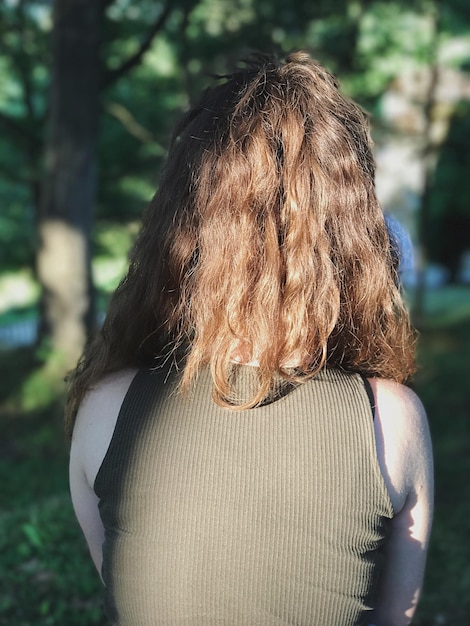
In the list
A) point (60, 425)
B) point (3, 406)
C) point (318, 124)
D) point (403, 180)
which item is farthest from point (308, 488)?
point (403, 180)

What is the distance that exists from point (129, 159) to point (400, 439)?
42.4ft

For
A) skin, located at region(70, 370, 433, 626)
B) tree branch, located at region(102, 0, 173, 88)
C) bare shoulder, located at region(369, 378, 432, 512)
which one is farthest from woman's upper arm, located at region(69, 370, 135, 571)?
tree branch, located at region(102, 0, 173, 88)

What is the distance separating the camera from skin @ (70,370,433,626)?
1271 mm

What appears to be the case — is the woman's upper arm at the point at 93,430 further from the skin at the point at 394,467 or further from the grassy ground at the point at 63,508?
the grassy ground at the point at 63,508

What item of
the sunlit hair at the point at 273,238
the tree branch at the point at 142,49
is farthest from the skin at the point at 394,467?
the tree branch at the point at 142,49

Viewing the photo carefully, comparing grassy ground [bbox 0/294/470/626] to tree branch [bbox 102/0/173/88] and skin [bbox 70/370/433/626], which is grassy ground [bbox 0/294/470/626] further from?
tree branch [bbox 102/0/173/88]

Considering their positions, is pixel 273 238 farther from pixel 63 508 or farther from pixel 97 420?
pixel 63 508

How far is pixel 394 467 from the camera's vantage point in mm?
1269

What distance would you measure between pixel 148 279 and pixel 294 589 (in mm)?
678

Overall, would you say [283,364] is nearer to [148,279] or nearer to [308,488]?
[308,488]

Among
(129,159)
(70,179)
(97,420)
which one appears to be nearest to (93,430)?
(97,420)

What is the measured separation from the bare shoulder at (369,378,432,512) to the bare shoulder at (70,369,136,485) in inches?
20.0

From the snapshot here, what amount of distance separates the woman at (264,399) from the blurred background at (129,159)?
0.38 metres

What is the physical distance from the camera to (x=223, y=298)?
1312 millimetres
